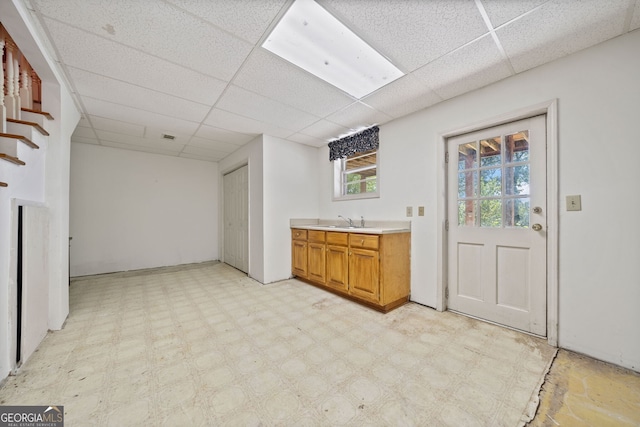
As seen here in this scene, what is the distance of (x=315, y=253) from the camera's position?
350cm

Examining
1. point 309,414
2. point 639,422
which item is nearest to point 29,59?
point 309,414

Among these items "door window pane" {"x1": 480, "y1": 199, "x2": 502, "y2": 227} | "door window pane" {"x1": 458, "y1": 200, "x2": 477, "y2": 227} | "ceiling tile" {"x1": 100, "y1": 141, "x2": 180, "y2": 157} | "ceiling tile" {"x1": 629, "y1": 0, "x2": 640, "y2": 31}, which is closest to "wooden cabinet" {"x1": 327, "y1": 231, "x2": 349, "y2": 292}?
"door window pane" {"x1": 458, "y1": 200, "x2": 477, "y2": 227}

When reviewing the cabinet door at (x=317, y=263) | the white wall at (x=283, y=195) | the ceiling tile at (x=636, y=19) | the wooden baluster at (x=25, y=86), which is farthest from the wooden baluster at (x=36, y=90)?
the ceiling tile at (x=636, y=19)

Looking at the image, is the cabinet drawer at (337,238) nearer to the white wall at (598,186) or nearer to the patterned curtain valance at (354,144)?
the patterned curtain valance at (354,144)

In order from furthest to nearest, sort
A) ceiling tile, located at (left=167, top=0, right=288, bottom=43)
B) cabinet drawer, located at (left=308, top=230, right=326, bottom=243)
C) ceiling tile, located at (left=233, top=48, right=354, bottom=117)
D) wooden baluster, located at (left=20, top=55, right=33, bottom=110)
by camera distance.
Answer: cabinet drawer, located at (left=308, top=230, right=326, bottom=243) → wooden baluster, located at (left=20, top=55, right=33, bottom=110) → ceiling tile, located at (left=233, top=48, right=354, bottom=117) → ceiling tile, located at (left=167, top=0, right=288, bottom=43)

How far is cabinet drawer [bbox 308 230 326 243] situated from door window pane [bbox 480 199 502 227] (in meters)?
1.89

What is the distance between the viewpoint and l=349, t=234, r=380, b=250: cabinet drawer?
267 cm

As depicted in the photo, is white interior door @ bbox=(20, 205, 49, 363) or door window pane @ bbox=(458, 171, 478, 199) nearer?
white interior door @ bbox=(20, 205, 49, 363)

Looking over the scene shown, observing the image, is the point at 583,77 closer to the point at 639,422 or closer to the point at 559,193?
the point at 559,193

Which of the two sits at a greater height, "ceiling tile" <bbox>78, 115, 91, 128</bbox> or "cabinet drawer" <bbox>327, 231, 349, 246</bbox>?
"ceiling tile" <bbox>78, 115, 91, 128</bbox>

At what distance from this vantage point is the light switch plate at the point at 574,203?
184 centimetres

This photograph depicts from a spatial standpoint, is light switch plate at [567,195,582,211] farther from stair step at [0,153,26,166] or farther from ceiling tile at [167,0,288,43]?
stair step at [0,153,26,166]

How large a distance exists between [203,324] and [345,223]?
7.68ft

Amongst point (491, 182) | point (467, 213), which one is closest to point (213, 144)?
point (467, 213)
